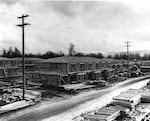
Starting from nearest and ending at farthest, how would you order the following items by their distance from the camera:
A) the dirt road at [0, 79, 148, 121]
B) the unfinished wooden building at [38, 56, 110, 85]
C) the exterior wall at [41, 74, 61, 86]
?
the dirt road at [0, 79, 148, 121] → the exterior wall at [41, 74, 61, 86] → the unfinished wooden building at [38, 56, 110, 85]

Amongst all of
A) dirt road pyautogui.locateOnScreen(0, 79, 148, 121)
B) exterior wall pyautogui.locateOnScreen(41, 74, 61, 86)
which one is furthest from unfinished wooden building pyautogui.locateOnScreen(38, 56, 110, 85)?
dirt road pyautogui.locateOnScreen(0, 79, 148, 121)

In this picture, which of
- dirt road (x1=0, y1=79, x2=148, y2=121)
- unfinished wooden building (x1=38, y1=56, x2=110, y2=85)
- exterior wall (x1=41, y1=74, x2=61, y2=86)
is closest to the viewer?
dirt road (x1=0, y1=79, x2=148, y2=121)

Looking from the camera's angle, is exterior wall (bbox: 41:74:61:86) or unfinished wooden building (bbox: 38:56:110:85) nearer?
exterior wall (bbox: 41:74:61:86)

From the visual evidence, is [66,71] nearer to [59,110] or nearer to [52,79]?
[52,79]

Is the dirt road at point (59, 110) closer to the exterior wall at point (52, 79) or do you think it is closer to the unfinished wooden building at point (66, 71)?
the exterior wall at point (52, 79)

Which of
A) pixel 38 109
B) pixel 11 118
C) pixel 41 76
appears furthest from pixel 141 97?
pixel 41 76

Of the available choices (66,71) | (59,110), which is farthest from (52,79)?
(59,110)

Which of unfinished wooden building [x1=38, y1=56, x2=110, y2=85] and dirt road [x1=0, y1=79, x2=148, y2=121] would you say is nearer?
dirt road [x1=0, y1=79, x2=148, y2=121]

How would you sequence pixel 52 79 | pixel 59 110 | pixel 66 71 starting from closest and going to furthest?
pixel 59 110 → pixel 66 71 → pixel 52 79

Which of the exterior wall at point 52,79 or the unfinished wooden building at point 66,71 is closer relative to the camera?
the exterior wall at point 52,79

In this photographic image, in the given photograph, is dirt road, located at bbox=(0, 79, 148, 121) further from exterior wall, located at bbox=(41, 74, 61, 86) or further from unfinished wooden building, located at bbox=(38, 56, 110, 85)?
unfinished wooden building, located at bbox=(38, 56, 110, 85)

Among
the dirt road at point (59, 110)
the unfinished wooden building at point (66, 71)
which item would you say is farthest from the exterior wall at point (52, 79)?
the dirt road at point (59, 110)

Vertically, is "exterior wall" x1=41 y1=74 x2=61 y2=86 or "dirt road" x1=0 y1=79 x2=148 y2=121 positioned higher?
"exterior wall" x1=41 y1=74 x2=61 y2=86

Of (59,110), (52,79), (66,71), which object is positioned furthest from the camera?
(52,79)
